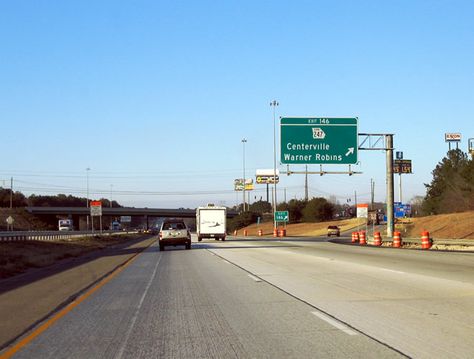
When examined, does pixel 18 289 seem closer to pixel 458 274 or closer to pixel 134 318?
pixel 134 318

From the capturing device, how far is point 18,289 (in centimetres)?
1642

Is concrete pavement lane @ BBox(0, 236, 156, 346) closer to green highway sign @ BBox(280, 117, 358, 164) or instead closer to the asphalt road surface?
the asphalt road surface

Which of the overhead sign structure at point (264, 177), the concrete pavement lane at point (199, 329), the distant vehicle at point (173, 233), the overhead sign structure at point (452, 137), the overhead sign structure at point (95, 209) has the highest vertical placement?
the overhead sign structure at point (452, 137)

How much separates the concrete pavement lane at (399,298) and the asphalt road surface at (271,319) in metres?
0.02

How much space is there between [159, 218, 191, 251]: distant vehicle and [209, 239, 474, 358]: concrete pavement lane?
665 inches

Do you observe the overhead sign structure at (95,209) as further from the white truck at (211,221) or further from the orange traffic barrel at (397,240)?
the orange traffic barrel at (397,240)

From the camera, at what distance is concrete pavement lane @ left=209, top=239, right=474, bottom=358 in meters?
8.27

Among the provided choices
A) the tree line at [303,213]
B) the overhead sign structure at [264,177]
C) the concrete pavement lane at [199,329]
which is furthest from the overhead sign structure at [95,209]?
the overhead sign structure at [264,177]

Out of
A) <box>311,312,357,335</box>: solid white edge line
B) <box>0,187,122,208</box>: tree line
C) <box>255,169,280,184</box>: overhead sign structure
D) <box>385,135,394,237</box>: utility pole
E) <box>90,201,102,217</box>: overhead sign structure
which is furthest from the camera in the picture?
<box>255,169,280,184</box>: overhead sign structure

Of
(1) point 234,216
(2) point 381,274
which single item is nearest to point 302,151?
(2) point 381,274

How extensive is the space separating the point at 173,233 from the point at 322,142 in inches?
510

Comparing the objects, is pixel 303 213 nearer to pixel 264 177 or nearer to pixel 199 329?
pixel 264 177

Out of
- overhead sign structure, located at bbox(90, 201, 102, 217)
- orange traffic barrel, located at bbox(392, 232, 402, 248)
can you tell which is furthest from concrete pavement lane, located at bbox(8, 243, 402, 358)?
overhead sign structure, located at bbox(90, 201, 102, 217)

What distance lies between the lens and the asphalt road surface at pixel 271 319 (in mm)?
7832
